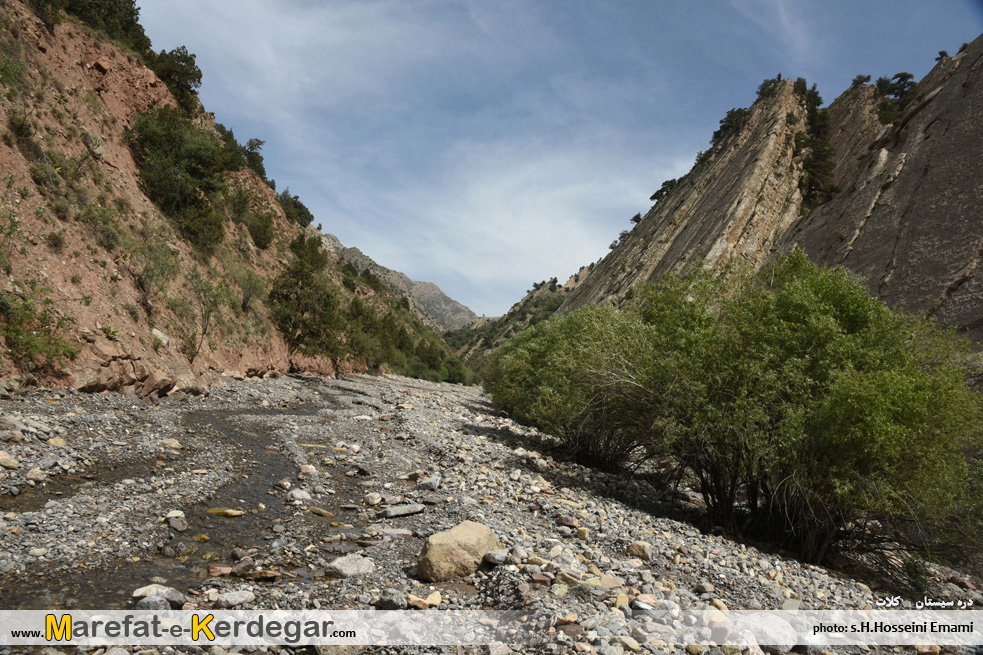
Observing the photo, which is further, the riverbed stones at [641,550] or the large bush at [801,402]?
the large bush at [801,402]

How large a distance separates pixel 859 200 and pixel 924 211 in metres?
7.14

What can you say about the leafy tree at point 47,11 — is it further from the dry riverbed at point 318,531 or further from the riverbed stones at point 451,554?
the riverbed stones at point 451,554

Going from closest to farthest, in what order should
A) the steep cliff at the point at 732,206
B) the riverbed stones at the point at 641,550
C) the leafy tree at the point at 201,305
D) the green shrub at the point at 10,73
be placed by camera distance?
1. the riverbed stones at the point at 641,550
2. the green shrub at the point at 10,73
3. the leafy tree at the point at 201,305
4. the steep cliff at the point at 732,206

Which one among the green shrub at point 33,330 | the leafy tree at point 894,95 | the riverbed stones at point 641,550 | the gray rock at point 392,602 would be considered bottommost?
the gray rock at point 392,602

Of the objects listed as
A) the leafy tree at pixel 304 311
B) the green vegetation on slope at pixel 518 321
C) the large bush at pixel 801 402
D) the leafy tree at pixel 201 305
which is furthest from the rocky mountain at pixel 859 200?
the green vegetation on slope at pixel 518 321

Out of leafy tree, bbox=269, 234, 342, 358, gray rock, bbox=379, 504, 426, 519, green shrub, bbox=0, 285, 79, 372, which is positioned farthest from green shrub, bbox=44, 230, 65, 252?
leafy tree, bbox=269, 234, 342, 358

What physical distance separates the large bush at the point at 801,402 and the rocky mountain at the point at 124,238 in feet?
50.6

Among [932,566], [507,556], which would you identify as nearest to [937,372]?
[932,566]

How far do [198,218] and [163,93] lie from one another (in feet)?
32.7

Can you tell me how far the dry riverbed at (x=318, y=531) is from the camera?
646cm

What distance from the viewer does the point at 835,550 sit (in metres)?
12.4

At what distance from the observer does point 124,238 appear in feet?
68.2

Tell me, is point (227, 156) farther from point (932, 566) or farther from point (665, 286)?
point (932, 566)

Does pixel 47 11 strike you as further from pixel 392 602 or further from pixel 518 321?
pixel 518 321
